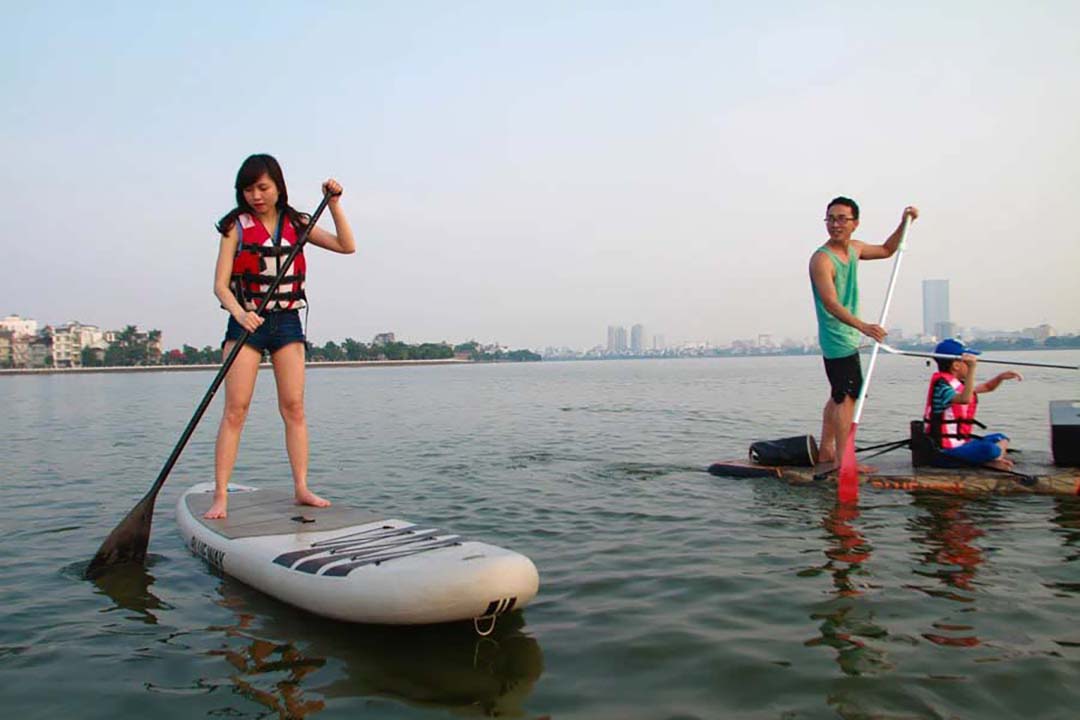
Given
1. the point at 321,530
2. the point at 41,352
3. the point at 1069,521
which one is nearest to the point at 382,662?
the point at 321,530

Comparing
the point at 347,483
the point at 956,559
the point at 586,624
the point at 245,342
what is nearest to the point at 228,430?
the point at 245,342

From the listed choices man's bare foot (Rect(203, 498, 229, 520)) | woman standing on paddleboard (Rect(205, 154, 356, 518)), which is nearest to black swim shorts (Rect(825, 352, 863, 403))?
woman standing on paddleboard (Rect(205, 154, 356, 518))

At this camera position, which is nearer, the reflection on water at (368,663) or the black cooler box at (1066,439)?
the reflection on water at (368,663)

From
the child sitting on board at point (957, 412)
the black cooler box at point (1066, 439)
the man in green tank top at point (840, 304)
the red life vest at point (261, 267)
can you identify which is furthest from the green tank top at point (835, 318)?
the red life vest at point (261, 267)

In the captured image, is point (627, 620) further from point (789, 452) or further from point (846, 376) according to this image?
point (789, 452)

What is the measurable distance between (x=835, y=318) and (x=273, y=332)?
5.46 meters

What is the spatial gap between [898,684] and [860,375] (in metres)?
4.89

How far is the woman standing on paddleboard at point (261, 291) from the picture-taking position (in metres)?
6.04

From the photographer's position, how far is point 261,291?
20.2 ft

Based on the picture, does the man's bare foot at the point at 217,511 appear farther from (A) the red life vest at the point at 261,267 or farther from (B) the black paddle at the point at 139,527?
(A) the red life vest at the point at 261,267

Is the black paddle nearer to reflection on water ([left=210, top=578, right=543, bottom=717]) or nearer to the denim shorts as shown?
the denim shorts

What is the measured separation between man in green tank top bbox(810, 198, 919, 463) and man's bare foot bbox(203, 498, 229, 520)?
5744mm

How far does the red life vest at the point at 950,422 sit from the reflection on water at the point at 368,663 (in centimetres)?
559

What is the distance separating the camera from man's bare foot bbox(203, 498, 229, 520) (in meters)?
6.24
